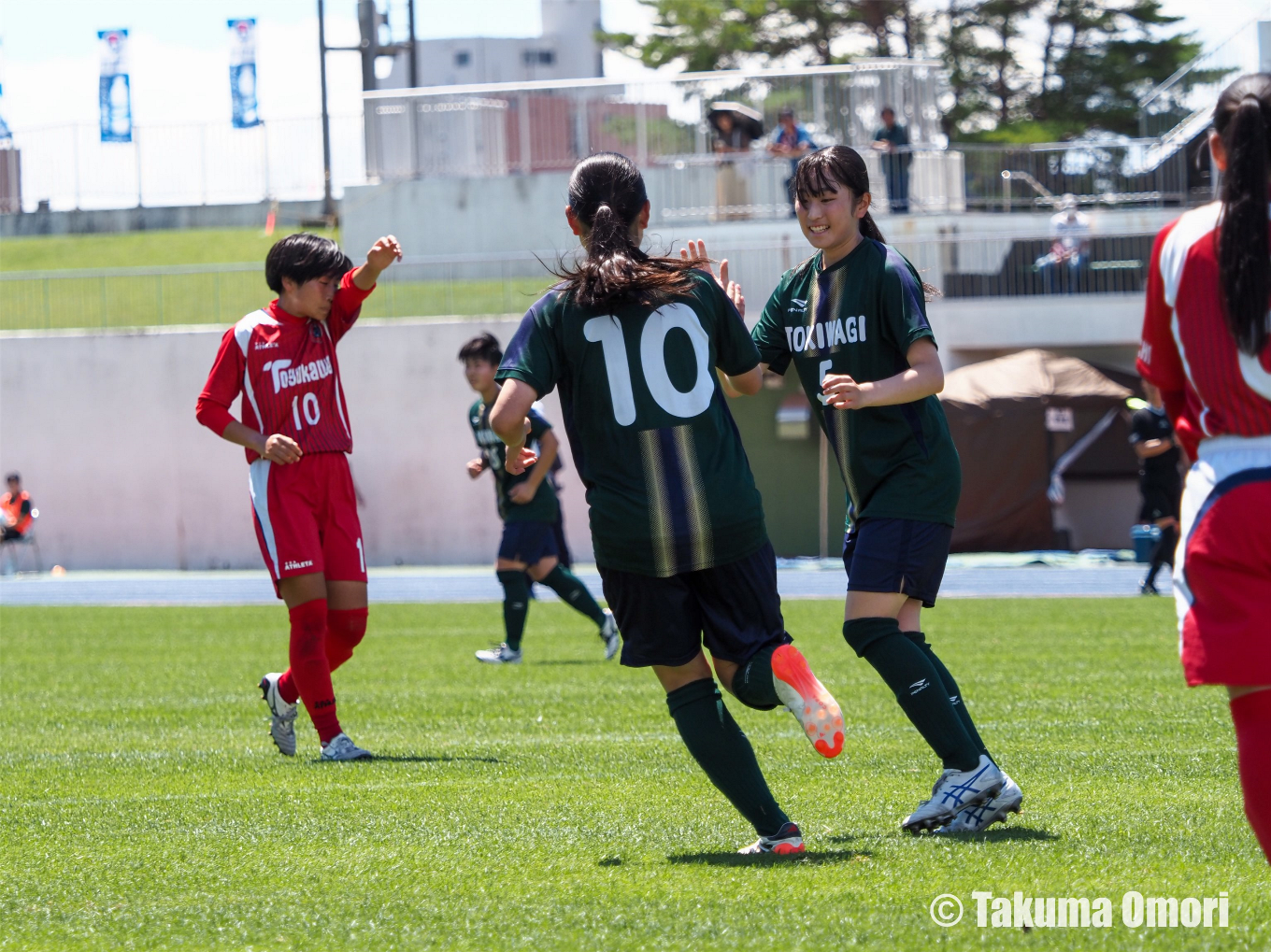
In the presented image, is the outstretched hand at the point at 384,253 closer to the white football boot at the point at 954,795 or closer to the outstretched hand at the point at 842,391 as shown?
the outstretched hand at the point at 842,391

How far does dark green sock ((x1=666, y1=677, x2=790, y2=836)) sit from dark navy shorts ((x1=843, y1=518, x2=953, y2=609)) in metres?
0.66

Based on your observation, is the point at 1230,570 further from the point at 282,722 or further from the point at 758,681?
the point at 282,722

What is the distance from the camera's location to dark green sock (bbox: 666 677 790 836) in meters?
4.07

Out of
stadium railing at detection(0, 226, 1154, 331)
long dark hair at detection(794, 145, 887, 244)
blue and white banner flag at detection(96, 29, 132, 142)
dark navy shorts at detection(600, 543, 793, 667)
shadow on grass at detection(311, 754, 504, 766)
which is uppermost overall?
blue and white banner flag at detection(96, 29, 132, 142)

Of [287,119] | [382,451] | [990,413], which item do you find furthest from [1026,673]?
[287,119]

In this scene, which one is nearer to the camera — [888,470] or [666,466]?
[666,466]

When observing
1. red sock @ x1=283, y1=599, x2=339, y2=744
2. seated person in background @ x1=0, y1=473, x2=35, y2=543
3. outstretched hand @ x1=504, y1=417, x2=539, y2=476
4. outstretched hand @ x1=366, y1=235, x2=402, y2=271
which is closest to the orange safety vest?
seated person in background @ x1=0, y1=473, x2=35, y2=543

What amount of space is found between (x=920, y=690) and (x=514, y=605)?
631 centimetres

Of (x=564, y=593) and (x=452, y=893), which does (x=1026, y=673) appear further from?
(x=452, y=893)

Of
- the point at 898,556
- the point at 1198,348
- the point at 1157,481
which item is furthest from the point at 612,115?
the point at 1198,348

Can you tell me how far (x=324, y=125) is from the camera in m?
32.7

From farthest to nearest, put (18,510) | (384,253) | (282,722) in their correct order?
1. (18,510)
2. (282,722)
3. (384,253)

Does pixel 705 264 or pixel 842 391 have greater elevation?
pixel 705 264

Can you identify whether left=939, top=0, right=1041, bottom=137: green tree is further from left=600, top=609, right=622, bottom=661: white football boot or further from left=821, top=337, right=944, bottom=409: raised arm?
left=821, top=337, right=944, bottom=409: raised arm
